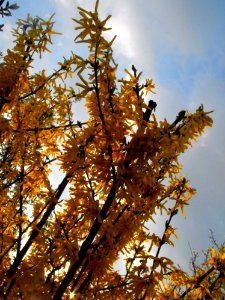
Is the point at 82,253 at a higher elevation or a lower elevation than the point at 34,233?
lower

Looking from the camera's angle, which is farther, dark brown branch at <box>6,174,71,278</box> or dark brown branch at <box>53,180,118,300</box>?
dark brown branch at <box>6,174,71,278</box>

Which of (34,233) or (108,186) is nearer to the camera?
(108,186)

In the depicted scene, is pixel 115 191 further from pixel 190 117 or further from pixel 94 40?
pixel 94 40

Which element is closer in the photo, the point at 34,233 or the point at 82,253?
the point at 82,253

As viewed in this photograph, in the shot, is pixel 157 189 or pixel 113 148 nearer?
pixel 113 148

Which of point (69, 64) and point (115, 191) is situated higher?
point (69, 64)

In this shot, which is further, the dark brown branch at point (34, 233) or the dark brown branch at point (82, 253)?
the dark brown branch at point (34, 233)

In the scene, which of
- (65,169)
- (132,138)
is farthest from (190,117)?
(65,169)

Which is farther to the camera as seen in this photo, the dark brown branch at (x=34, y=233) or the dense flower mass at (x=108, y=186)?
the dark brown branch at (x=34, y=233)

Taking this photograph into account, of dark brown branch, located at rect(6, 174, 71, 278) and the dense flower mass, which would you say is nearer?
the dense flower mass

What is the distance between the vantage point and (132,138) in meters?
2.48

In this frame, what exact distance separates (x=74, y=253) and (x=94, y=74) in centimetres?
161


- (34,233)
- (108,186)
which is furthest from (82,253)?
(34,233)

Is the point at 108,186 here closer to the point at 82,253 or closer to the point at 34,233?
the point at 82,253
